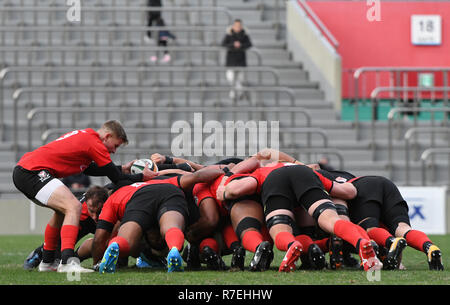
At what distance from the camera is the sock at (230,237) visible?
351 inches

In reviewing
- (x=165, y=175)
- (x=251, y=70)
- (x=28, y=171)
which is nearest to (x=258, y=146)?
(x=251, y=70)

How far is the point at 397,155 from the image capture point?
61.9 ft

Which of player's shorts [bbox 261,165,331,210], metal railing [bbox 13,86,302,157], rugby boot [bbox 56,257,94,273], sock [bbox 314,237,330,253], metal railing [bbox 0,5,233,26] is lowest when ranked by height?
rugby boot [bbox 56,257,94,273]

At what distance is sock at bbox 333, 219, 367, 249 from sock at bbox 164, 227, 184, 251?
131 cm

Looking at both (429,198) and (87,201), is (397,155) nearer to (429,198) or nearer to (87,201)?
(429,198)

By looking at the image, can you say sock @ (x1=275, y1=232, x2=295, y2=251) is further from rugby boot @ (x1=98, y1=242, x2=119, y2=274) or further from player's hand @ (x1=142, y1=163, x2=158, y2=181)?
player's hand @ (x1=142, y1=163, x2=158, y2=181)

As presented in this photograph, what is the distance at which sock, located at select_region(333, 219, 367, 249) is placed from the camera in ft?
25.9

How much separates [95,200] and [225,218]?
1.25 meters

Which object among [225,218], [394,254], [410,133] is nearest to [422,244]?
[394,254]

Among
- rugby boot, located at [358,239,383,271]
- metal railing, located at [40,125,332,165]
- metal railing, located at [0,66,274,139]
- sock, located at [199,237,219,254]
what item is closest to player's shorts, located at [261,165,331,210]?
sock, located at [199,237,219,254]

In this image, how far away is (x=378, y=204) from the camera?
9.05m

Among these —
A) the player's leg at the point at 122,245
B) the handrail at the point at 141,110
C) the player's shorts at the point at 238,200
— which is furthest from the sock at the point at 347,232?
the handrail at the point at 141,110

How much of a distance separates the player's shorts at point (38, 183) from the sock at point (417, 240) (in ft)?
10.6

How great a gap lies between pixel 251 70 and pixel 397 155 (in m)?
3.34
